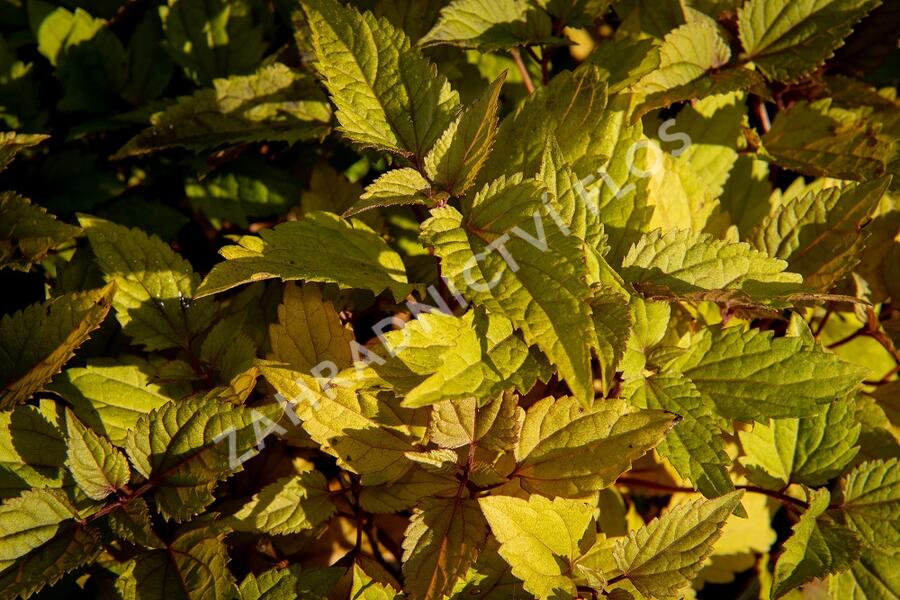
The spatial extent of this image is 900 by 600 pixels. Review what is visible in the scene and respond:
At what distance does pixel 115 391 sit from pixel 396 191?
83cm

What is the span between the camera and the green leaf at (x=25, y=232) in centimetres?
164

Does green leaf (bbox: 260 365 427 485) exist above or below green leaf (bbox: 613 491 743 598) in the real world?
above

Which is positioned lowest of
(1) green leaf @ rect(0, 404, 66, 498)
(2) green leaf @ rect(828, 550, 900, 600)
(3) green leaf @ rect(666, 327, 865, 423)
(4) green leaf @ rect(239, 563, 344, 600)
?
(2) green leaf @ rect(828, 550, 900, 600)

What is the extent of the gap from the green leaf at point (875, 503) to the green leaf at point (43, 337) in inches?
63.0

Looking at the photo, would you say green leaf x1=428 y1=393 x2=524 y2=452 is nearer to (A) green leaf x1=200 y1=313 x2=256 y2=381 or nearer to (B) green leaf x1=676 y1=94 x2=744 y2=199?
(A) green leaf x1=200 y1=313 x2=256 y2=381

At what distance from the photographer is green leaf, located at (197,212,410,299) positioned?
136 cm

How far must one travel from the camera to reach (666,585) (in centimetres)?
135

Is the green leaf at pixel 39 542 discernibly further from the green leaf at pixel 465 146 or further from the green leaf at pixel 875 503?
the green leaf at pixel 875 503

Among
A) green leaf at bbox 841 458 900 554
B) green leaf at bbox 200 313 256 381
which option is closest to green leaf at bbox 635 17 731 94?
green leaf at bbox 841 458 900 554

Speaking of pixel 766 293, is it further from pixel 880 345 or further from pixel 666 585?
pixel 880 345

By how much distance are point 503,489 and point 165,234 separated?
114 centimetres

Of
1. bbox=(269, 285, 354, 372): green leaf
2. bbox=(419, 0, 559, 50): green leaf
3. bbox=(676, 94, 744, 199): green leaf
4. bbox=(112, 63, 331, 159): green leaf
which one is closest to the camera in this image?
bbox=(269, 285, 354, 372): green leaf

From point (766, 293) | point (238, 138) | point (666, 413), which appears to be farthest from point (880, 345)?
point (238, 138)

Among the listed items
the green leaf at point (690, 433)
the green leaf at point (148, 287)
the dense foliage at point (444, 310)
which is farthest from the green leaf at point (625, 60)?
A: the green leaf at point (148, 287)
